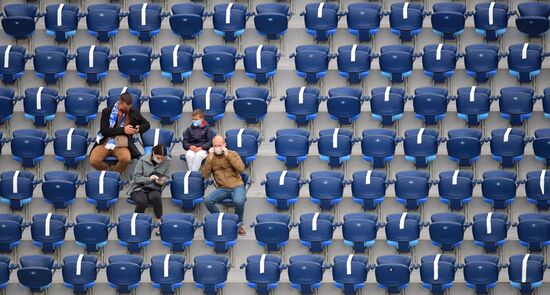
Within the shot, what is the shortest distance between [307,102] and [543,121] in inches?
110

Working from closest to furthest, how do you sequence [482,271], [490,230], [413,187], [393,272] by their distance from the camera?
[393,272] → [482,271] → [490,230] → [413,187]

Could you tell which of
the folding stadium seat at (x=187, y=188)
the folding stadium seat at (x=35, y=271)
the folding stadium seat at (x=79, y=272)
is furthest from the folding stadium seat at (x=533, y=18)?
the folding stadium seat at (x=35, y=271)

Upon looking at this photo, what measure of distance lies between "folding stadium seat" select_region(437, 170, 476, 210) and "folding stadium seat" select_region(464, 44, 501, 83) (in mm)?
1327

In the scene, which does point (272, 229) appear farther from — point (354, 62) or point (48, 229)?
point (48, 229)

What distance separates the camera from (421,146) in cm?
1407

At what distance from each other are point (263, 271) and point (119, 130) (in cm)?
228

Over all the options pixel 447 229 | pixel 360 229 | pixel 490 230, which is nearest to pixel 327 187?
pixel 360 229

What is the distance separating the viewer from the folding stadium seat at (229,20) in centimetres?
1485

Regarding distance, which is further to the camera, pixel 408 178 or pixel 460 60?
pixel 460 60

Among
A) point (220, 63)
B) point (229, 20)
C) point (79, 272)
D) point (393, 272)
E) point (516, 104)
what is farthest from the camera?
point (229, 20)

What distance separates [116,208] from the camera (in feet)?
47.1

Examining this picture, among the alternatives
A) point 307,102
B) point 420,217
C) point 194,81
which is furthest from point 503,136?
point 194,81

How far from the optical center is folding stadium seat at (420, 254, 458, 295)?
13.4 m

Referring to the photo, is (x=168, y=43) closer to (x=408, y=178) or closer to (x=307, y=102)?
(x=307, y=102)
